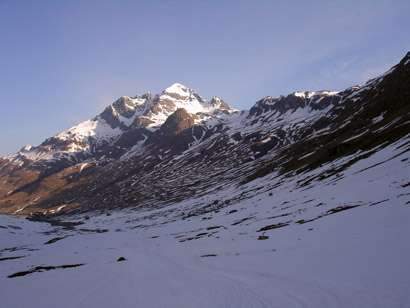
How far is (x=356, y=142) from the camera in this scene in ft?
246

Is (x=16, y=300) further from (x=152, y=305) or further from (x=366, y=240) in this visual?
(x=366, y=240)

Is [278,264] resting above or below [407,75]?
below

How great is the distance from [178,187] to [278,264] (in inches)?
6762

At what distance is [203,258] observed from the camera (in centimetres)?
2177

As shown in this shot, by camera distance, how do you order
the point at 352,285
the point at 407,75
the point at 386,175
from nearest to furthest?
the point at 352,285
the point at 386,175
the point at 407,75

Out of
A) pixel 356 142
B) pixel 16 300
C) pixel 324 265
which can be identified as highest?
pixel 16 300

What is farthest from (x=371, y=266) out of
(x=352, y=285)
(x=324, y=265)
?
(x=324, y=265)

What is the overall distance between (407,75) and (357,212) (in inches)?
6030

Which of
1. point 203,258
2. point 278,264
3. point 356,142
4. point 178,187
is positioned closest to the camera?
point 278,264

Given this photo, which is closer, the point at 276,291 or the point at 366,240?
the point at 276,291

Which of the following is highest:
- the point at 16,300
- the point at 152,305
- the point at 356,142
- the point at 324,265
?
A: the point at 16,300

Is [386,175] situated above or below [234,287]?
below

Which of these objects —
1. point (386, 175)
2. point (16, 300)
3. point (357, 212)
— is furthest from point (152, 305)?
point (386, 175)

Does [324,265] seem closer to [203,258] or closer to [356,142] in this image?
[203,258]
